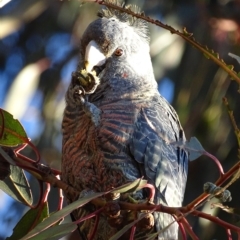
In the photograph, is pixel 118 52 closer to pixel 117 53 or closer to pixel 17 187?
pixel 117 53

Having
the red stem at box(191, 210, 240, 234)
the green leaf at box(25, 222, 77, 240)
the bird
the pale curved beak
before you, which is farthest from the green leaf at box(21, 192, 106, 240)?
the pale curved beak

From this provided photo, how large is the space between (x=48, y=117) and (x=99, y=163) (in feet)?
5.49

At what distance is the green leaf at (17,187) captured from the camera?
136 cm

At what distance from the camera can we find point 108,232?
1710mm

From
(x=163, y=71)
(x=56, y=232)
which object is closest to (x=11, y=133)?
(x=56, y=232)

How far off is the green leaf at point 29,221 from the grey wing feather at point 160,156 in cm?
33

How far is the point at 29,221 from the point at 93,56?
63 centimetres

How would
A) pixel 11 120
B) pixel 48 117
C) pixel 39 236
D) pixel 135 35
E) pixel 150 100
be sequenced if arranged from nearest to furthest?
pixel 39 236 < pixel 11 120 < pixel 150 100 < pixel 135 35 < pixel 48 117

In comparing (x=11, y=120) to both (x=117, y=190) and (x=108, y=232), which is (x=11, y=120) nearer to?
(x=117, y=190)

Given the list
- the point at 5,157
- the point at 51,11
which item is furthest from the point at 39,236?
the point at 51,11

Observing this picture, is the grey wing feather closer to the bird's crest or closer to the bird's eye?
the bird's eye

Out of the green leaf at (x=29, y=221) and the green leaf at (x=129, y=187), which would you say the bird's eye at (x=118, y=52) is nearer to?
the green leaf at (x=29, y=221)

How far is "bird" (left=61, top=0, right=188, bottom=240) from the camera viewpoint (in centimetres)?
163

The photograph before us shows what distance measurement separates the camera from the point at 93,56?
6.03 ft
